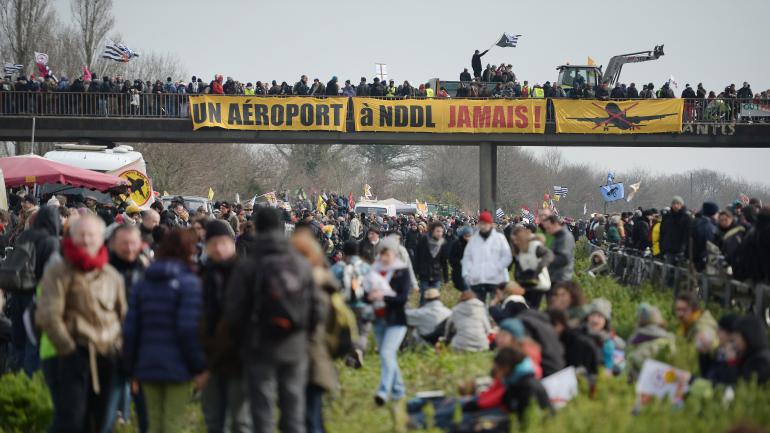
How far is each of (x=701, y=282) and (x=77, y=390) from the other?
35.9 feet

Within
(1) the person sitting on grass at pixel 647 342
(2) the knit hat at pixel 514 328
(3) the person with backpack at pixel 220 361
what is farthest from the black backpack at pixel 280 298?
(1) the person sitting on grass at pixel 647 342

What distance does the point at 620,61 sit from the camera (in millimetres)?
49812

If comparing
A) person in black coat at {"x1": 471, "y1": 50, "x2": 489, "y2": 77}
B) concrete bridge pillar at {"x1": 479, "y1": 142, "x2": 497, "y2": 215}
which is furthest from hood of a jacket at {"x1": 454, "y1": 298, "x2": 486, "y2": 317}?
person in black coat at {"x1": 471, "y1": 50, "x2": 489, "y2": 77}

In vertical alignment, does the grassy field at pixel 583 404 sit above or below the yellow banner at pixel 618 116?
below

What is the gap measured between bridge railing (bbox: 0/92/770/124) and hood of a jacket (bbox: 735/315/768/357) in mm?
28652

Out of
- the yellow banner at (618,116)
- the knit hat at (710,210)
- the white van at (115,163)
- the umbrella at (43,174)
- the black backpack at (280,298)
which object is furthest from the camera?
the yellow banner at (618,116)

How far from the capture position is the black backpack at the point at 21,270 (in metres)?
10.5

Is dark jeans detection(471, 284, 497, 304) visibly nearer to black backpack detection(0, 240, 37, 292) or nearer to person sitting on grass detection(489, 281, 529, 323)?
person sitting on grass detection(489, 281, 529, 323)

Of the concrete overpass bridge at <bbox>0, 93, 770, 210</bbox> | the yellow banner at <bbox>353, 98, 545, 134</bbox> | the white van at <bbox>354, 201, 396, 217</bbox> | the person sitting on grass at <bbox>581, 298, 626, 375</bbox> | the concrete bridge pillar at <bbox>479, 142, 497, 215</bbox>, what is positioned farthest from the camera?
the white van at <bbox>354, 201, 396, 217</bbox>

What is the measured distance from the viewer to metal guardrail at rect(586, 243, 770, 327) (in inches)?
529

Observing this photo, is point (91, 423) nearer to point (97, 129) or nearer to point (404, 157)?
point (97, 129)

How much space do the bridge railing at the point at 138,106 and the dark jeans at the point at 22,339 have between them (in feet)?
84.6

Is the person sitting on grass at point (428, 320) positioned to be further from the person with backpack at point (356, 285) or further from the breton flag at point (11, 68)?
the breton flag at point (11, 68)

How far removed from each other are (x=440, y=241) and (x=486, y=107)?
19462 millimetres
